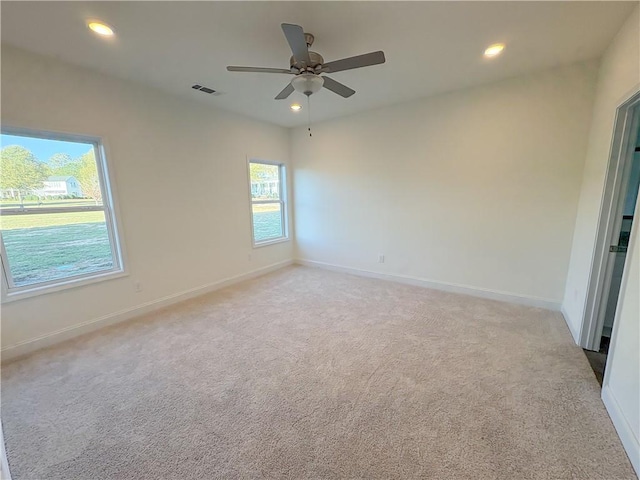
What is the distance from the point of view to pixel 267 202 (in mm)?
4898

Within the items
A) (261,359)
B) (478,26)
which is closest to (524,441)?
(261,359)

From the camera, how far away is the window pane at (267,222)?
4.74 meters

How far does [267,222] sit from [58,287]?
9.73 ft

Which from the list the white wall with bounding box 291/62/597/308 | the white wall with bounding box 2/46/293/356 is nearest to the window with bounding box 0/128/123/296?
the white wall with bounding box 2/46/293/356

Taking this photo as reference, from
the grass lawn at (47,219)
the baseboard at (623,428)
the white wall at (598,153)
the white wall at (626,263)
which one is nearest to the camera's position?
the baseboard at (623,428)

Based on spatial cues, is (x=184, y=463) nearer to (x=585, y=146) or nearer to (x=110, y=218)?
(x=110, y=218)

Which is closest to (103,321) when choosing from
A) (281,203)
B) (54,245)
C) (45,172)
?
(54,245)

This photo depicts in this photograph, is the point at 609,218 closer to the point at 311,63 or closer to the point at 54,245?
the point at 311,63

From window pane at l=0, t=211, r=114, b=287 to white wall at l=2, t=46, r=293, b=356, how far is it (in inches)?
8.1

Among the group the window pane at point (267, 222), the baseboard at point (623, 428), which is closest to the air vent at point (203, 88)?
the window pane at point (267, 222)

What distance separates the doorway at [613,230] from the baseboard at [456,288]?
744 millimetres

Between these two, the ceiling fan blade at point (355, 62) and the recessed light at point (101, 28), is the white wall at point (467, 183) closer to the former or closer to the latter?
the ceiling fan blade at point (355, 62)

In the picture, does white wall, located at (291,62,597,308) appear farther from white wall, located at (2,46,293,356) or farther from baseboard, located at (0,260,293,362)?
baseboard, located at (0,260,293,362)

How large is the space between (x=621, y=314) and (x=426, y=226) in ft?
7.65
